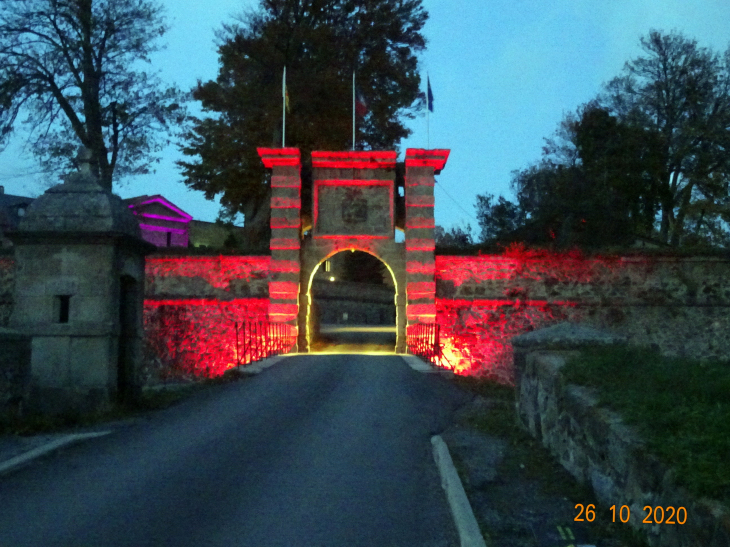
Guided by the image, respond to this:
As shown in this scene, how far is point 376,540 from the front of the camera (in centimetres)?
439

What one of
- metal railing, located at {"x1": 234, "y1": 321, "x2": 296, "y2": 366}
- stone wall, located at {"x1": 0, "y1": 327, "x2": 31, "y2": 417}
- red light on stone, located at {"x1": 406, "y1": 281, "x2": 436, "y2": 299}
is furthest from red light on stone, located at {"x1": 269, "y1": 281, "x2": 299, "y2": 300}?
stone wall, located at {"x1": 0, "y1": 327, "x2": 31, "y2": 417}

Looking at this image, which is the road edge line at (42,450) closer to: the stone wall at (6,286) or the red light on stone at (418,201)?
the red light on stone at (418,201)

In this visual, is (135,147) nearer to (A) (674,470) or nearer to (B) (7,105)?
(B) (7,105)

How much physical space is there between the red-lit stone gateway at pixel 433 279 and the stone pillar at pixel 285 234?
0.03m

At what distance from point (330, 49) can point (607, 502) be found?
2392 cm

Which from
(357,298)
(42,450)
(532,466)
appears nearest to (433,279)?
(532,466)

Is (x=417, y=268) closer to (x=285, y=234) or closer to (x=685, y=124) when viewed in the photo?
(x=285, y=234)

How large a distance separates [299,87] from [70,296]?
58.5ft

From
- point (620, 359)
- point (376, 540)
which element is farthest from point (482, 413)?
point (376, 540)

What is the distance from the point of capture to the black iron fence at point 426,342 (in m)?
16.1

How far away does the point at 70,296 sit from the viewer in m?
9.08

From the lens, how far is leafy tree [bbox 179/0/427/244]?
2545 cm

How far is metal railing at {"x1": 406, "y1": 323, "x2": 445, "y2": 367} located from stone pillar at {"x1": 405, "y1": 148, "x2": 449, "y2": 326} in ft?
1.31

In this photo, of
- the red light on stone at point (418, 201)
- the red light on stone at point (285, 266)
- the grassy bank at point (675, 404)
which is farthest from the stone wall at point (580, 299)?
the grassy bank at point (675, 404)
